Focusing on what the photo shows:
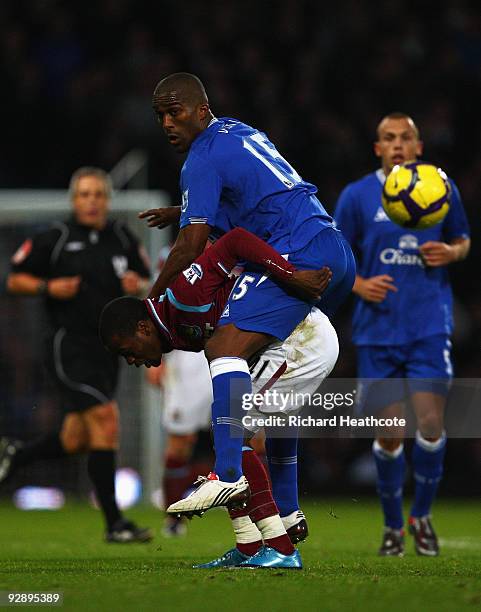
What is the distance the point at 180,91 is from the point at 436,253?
2.25m

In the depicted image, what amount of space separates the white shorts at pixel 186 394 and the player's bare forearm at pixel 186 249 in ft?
14.1

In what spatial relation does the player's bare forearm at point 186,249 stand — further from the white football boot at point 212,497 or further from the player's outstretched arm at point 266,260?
the white football boot at point 212,497

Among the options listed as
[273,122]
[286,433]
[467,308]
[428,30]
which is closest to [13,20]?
[273,122]

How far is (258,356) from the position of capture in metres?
5.33

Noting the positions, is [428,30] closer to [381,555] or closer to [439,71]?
[439,71]

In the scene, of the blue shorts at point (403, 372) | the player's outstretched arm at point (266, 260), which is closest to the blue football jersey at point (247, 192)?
the player's outstretched arm at point (266, 260)

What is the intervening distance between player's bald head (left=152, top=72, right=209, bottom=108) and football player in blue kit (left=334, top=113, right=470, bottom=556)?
203cm

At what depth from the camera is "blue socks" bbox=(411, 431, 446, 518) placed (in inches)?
282

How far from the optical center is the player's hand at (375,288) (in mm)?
7223

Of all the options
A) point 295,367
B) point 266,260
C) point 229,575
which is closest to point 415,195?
point 295,367

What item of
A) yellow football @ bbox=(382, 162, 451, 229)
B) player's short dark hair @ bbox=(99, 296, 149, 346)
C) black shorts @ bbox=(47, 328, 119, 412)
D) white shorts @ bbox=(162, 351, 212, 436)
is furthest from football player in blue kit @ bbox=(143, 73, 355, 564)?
white shorts @ bbox=(162, 351, 212, 436)

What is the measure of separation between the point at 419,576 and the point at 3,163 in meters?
10.3

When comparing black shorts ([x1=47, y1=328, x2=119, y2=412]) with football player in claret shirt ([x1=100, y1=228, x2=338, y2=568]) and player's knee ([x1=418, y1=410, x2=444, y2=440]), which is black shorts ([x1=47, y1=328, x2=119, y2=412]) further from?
football player in claret shirt ([x1=100, y1=228, x2=338, y2=568])

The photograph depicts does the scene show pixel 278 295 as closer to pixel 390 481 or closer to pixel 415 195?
pixel 415 195
